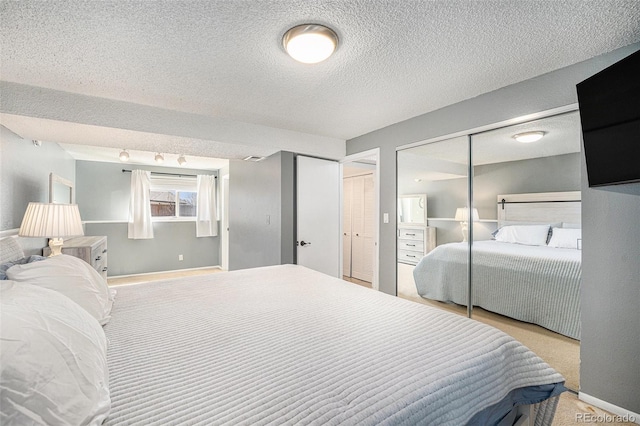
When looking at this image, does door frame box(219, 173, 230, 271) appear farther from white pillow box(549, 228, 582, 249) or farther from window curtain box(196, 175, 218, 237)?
white pillow box(549, 228, 582, 249)

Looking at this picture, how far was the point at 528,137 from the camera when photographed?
226cm

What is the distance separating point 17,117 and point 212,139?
57.8 inches

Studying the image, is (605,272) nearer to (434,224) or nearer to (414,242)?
(434,224)

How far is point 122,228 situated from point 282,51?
204 inches

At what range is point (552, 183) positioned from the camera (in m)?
2.12

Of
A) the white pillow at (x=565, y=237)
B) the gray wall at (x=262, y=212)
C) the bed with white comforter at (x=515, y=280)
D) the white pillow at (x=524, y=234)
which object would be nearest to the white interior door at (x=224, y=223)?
the gray wall at (x=262, y=212)

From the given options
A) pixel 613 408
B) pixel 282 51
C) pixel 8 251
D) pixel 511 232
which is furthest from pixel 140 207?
Result: pixel 613 408

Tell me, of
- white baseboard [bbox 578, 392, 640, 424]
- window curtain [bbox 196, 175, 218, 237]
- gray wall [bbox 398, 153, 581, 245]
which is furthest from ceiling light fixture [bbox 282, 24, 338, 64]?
window curtain [bbox 196, 175, 218, 237]

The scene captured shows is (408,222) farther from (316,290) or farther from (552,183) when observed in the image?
(316,290)

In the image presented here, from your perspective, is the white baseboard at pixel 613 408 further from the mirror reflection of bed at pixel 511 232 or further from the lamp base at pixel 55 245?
the lamp base at pixel 55 245

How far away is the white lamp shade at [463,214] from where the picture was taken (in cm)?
258

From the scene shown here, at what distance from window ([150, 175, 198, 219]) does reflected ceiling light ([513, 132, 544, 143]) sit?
572 cm

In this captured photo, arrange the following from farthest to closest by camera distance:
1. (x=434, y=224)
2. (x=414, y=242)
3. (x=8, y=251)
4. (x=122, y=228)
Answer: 1. (x=122, y=228)
2. (x=414, y=242)
3. (x=434, y=224)
4. (x=8, y=251)

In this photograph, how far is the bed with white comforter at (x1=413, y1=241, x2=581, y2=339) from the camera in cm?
204
